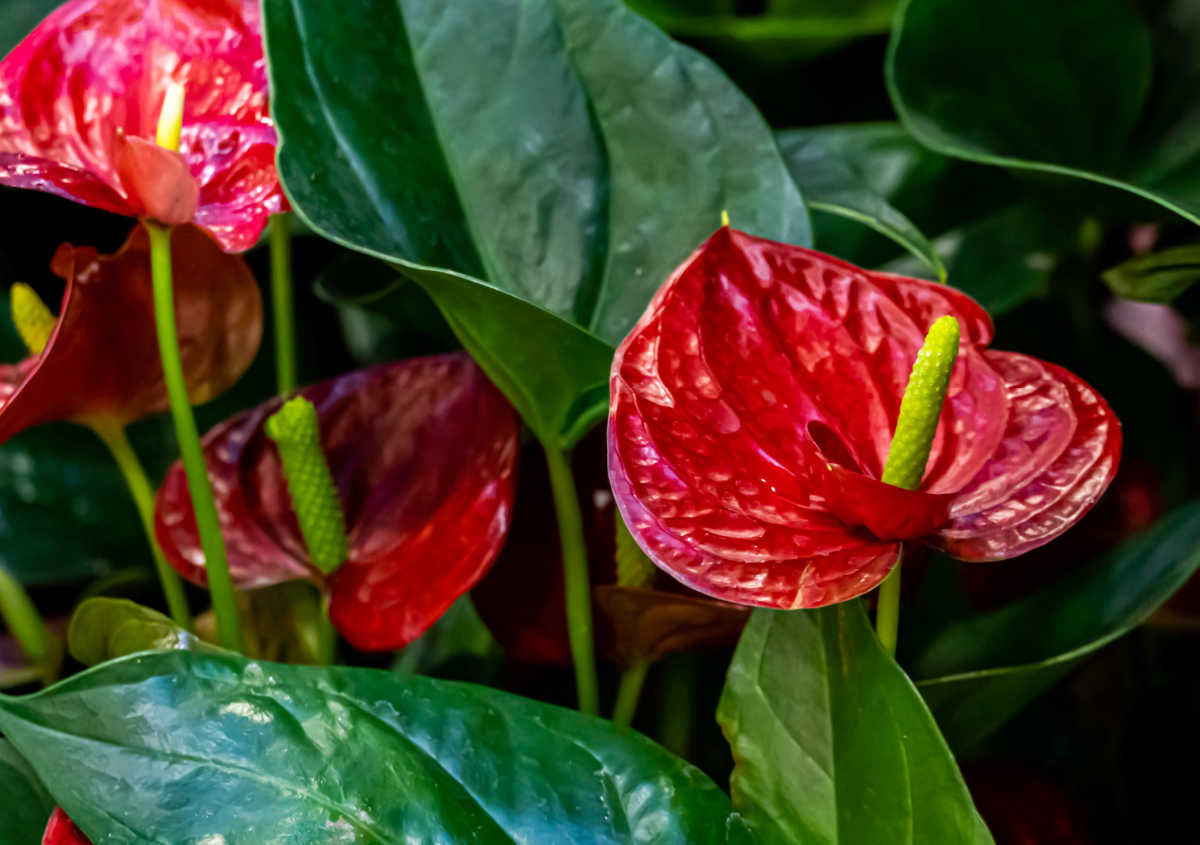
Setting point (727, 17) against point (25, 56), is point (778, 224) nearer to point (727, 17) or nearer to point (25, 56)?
point (25, 56)

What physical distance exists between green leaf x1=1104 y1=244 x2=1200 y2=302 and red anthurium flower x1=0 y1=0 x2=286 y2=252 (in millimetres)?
416

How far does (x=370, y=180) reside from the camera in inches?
16.5

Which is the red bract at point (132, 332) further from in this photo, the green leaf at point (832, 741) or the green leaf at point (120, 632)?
the green leaf at point (832, 741)

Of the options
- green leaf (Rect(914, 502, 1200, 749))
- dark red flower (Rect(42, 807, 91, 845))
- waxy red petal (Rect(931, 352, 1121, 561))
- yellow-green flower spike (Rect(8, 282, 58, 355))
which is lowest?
green leaf (Rect(914, 502, 1200, 749))

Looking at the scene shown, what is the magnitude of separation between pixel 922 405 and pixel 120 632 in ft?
1.03

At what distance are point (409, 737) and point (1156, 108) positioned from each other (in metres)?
0.64

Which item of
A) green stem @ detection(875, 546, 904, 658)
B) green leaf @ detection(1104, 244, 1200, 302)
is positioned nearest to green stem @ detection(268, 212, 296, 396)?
green stem @ detection(875, 546, 904, 658)

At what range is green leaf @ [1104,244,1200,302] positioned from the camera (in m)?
0.52

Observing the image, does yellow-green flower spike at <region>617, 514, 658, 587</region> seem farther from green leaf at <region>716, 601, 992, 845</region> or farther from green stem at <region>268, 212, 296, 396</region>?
green stem at <region>268, 212, 296, 396</region>

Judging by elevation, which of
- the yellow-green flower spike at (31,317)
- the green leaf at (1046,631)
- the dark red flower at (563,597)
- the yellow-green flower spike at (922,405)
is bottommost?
the green leaf at (1046,631)

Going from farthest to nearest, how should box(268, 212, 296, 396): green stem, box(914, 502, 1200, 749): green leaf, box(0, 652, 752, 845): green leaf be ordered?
box(268, 212, 296, 396): green stem, box(914, 502, 1200, 749): green leaf, box(0, 652, 752, 845): green leaf

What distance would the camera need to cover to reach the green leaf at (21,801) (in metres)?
0.39

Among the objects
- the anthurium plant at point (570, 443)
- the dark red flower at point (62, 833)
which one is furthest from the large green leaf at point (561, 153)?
the dark red flower at point (62, 833)

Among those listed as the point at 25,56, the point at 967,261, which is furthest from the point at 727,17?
the point at 25,56
